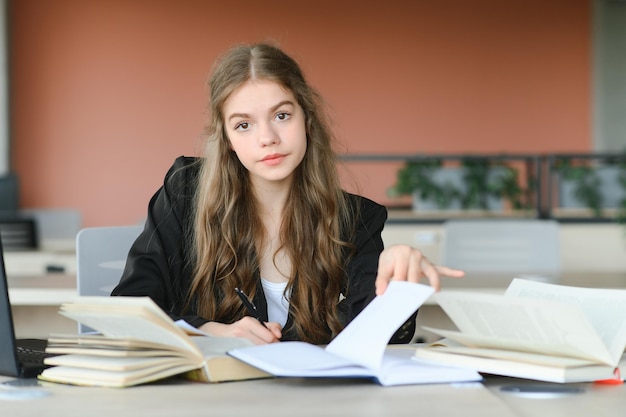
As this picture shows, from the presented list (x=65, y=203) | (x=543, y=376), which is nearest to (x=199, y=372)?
(x=543, y=376)

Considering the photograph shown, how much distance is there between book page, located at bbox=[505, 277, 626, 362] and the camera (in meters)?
1.29

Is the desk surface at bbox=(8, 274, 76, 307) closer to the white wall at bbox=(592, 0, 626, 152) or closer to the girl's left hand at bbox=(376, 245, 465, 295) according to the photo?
the girl's left hand at bbox=(376, 245, 465, 295)

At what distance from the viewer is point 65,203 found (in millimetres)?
7637

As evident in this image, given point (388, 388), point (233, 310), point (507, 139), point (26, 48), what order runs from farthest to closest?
point (507, 139) → point (26, 48) → point (233, 310) → point (388, 388)

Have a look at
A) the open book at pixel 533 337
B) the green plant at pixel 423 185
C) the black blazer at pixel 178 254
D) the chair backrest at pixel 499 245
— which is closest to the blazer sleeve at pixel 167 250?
the black blazer at pixel 178 254

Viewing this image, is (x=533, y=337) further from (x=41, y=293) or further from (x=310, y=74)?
(x=310, y=74)

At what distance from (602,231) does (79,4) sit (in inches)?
179

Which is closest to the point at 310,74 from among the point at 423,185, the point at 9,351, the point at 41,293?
the point at 423,185

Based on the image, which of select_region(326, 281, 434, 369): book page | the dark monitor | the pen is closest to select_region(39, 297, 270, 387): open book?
select_region(326, 281, 434, 369): book page

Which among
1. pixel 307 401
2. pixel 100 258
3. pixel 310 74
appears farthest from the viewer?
pixel 310 74

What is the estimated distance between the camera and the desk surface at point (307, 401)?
3.50ft

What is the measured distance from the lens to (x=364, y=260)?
192cm

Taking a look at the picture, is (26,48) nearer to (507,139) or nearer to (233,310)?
(507,139)

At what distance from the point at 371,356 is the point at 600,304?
375 millimetres
